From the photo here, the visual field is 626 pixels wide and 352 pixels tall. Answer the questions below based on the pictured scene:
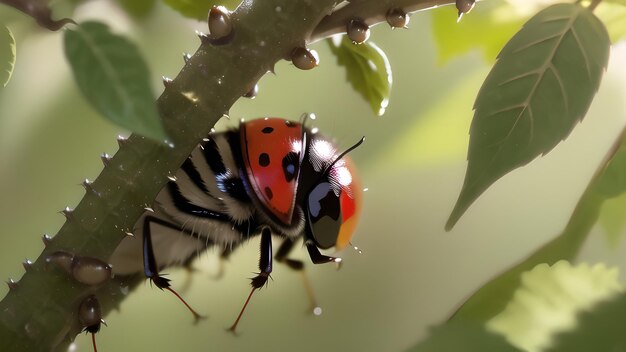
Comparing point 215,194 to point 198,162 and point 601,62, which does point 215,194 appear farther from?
point 601,62

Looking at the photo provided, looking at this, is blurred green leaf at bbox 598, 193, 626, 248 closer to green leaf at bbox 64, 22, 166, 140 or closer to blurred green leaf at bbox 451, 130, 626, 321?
blurred green leaf at bbox 451, 130, 626, 321

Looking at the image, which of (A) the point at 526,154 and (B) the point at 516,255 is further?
(B) the point at 516,255

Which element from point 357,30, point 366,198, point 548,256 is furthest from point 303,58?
point 366,198

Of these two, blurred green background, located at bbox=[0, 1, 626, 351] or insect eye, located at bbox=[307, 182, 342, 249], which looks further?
blurred green background, located at bbox=[0, 1, 626, 351]

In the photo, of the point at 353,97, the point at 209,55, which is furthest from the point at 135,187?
the point at 353,97

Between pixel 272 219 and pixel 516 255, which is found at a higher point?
pixel 516 255

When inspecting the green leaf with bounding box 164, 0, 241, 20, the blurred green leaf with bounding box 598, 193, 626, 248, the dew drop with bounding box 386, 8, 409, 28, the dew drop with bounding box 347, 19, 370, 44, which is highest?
the blurred green leaf with bounding box 598, 193, 626, 248

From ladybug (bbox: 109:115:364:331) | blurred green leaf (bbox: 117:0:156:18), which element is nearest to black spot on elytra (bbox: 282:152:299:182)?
ladybug (bbox: 109:115:364:331)
